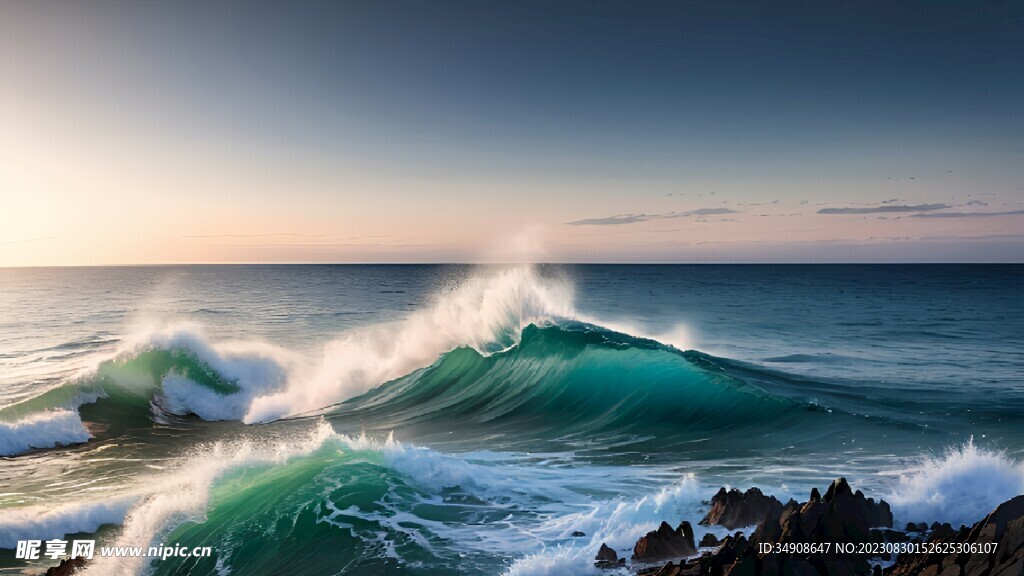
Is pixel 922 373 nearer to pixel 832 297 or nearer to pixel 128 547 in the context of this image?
pixel 128 547

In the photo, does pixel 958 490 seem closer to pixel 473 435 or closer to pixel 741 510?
pixel 741 510

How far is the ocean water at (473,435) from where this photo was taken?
7.75 m

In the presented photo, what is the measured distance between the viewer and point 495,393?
54.8ft

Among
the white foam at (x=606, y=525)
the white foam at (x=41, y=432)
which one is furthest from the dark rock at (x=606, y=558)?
the white foam at (x=41, y=432)

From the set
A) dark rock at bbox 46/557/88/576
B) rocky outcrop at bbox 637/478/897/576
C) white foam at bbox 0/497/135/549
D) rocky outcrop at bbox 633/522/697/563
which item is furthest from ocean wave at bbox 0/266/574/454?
rocky outcrop at bbox 633/522/697/563

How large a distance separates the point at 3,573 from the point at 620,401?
11995mm

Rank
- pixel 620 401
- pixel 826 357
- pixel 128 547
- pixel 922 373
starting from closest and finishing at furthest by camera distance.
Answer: pixel 128 547 → pixel 620 401 → pixel 922 373 → pixel 826 357

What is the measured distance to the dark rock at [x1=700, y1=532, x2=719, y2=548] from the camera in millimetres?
6543

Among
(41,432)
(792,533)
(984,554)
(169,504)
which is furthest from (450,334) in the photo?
(984,554)

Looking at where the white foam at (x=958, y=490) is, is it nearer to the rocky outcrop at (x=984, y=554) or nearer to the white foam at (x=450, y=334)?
the rocky outcrop at (x=984, y=554)

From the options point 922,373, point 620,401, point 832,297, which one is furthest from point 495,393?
point 832,297

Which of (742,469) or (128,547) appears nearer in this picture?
(128,547)

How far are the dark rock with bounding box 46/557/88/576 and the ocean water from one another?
22 centimetres

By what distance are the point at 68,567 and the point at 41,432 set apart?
30.4ft
